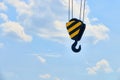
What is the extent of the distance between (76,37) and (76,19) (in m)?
0.92

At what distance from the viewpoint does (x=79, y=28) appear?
11109 mm

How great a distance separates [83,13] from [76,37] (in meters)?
1.61

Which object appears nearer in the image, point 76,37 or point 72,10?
point 72,10

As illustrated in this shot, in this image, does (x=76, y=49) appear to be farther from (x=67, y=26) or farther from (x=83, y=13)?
(x=83, y=13)

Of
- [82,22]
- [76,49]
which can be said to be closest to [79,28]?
[82,22]

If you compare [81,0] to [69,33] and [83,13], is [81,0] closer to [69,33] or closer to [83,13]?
[83,13]

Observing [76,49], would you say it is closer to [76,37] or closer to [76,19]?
[76,37]

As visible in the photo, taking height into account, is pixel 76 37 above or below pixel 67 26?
below

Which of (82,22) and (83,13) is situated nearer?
(83,13)

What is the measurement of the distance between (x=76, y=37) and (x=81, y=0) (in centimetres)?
210

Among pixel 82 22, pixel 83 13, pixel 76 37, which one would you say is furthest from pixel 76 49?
pixel 83 13

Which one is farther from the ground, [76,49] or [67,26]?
[67,26]

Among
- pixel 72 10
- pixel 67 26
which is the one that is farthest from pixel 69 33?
pixel 72 10

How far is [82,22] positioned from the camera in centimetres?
1107
